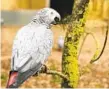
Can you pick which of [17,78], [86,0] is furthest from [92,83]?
[17,78]

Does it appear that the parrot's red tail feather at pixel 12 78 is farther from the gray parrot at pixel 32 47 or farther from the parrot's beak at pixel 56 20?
the parrot's beak at pixel 56 20

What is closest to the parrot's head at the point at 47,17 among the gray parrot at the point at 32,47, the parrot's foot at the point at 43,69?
the gray parrot at the point at 32,47

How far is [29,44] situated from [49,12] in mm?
81

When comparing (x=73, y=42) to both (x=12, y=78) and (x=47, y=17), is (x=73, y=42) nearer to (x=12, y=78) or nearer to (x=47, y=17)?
(x=47, y=17)

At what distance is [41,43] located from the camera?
0.85 metres

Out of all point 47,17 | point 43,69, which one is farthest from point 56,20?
point 43,69

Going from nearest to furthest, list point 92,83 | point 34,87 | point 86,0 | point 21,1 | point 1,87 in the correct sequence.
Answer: point 86,0 → point 92,83 → point 1,87 → point 34,87 → point 21,1

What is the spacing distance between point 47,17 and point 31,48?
8 cm

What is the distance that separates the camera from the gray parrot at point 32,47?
2.63 ft

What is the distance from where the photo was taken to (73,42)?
0.97 meters

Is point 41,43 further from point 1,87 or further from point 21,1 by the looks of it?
point 21,1

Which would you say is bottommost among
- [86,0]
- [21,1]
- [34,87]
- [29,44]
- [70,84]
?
[34,87]

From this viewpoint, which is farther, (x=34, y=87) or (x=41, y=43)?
(x=34, y=87)

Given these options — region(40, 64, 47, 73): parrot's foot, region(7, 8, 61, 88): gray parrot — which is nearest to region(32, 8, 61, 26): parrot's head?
region(7, 8, 61, 88): gray parrot
